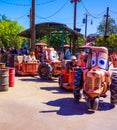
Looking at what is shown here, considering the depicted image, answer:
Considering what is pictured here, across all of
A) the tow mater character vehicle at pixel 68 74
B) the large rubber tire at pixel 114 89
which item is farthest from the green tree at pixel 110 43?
the large rubber tire at pixel 114 89

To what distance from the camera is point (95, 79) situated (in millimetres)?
10102

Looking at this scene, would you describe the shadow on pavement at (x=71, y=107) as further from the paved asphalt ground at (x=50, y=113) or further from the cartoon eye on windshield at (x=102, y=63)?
the cartoon eye on windshield at (x=102, y=63)

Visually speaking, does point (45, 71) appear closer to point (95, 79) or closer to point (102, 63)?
point (102, 63)

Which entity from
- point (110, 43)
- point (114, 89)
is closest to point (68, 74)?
point (114, 89)

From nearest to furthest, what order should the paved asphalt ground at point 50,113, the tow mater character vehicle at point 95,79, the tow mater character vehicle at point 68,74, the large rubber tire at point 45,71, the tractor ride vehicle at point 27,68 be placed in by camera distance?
the paved asphalt ground at point 50,113
the tow mater character vehicle at point 95,79
the tow mater character vehicle at point 68,74
the large rubber tire at point 45,71
the tractor ride vehicle at point 27,68

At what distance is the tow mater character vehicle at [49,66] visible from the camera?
17.2 meters

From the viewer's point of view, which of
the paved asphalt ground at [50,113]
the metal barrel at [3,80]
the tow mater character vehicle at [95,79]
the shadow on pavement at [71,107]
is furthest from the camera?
the metal barrel at [3,80]

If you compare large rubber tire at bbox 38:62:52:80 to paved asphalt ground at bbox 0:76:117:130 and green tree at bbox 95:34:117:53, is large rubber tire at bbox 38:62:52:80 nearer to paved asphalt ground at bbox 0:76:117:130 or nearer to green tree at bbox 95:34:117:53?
paved asphalt ground at bbox 0:76:117:130

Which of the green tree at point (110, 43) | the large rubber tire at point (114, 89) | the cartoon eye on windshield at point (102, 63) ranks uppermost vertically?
the green tree at point (110, 43)

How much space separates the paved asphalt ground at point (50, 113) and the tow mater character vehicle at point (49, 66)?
3930 millimetres

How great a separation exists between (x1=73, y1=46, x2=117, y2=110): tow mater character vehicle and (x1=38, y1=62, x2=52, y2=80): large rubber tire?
19.7 feet

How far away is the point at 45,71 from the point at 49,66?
16.8 inches

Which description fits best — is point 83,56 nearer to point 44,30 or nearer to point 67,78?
point 67,78

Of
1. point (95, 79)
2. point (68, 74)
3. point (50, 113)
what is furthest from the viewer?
point (68, 74)
